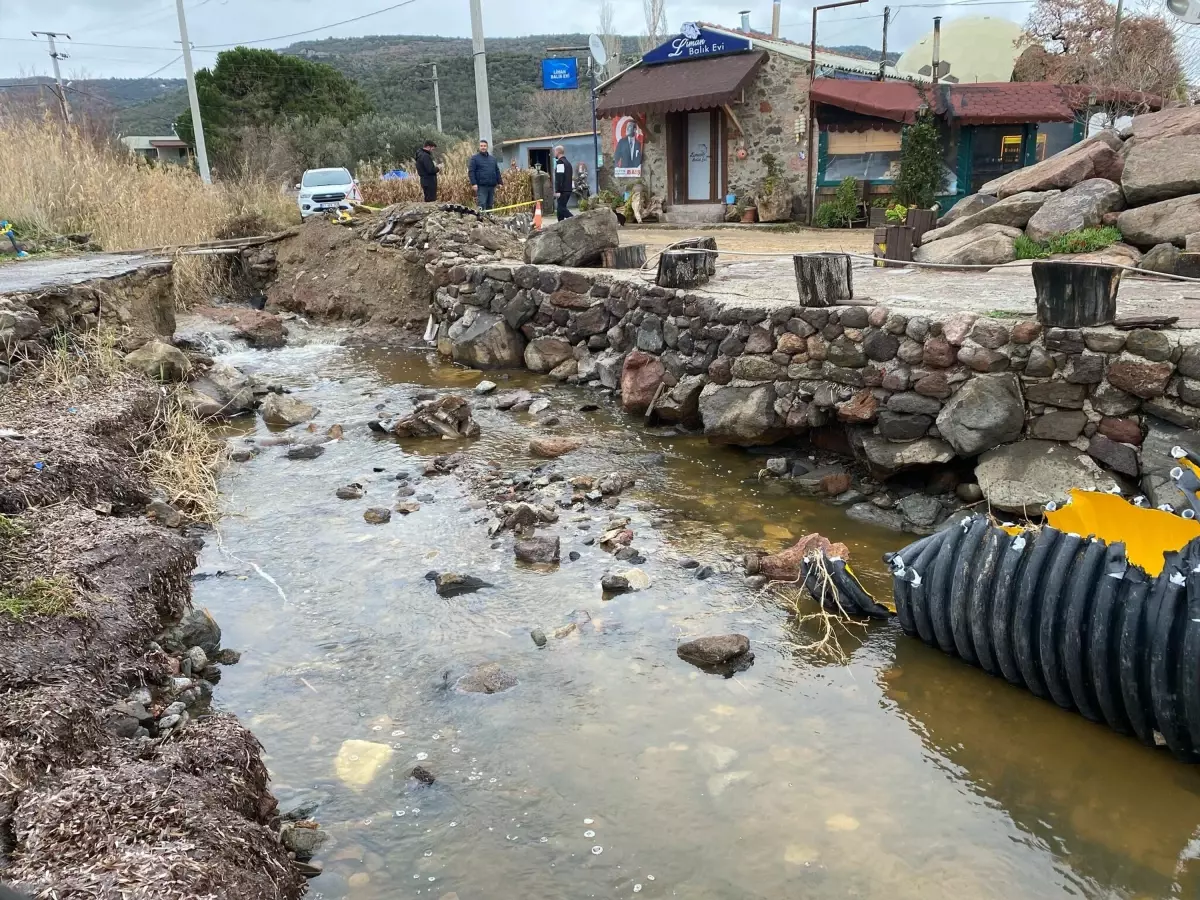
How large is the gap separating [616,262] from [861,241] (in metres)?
5.63

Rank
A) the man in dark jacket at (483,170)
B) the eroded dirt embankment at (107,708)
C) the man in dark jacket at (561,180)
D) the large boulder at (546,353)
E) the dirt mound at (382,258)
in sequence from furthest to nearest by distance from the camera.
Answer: the man in dark jacket at (561,180) → the man in dark jacket at (483,170) → the dirt mound at (382,258) → the large boulder at (546,353) → the eroded dirt embankment at (107,708)

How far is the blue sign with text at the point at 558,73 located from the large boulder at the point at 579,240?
48.1ft

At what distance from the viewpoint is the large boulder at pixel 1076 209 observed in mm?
8750

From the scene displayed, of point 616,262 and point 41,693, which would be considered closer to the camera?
point 41,693

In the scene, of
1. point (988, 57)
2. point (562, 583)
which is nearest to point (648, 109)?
point (988, 57)

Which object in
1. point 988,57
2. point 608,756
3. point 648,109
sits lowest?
point 608,756

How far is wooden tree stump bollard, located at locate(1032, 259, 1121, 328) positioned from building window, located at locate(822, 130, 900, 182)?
12.6 metres

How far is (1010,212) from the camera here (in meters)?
9.41

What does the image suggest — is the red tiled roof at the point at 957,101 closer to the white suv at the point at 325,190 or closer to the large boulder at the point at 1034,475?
the white suv at the point at 325,190

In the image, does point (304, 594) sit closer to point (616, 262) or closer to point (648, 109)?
point (616, 262)

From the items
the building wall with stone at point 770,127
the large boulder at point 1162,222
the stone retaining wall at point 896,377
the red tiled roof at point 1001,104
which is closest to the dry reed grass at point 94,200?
the stone retaining wall at point 896,377

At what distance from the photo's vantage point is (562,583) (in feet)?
17.6

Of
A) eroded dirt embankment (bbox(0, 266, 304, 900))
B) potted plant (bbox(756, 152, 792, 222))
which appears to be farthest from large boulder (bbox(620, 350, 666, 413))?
potted plant (bbox(756, 152, 792, 222))

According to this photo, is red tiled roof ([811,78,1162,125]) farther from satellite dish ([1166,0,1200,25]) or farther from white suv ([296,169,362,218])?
white suv ([296,169,362,218])
